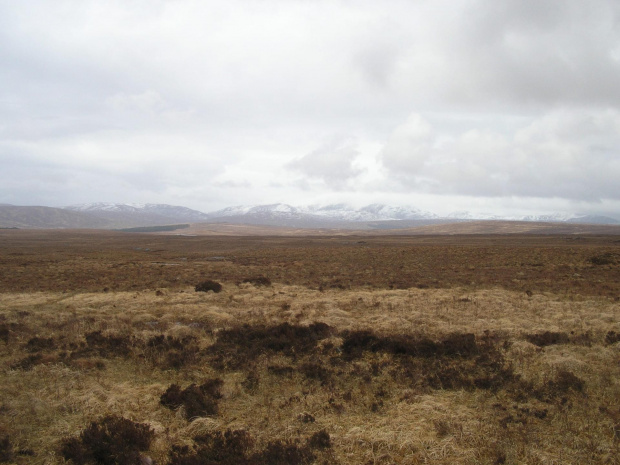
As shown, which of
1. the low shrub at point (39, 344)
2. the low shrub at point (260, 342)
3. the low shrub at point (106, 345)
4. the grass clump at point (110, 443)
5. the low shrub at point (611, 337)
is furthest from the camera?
the low shrub at point (611, 337)

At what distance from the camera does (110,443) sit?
22.8 feet

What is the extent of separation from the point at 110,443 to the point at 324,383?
5.40 m

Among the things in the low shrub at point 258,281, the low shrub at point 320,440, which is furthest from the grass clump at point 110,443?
the low shrub at point 258,281

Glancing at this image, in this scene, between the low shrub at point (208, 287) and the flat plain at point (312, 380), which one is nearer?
the flat plain at point (312, 380)

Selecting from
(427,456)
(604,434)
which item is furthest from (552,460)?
(427,456)

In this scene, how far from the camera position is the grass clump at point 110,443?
655 centimetres

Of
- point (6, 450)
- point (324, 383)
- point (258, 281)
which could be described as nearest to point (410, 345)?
point (324, 383)

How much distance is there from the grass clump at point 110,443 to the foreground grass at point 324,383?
0.22 m

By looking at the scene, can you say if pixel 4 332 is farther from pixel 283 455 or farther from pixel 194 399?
pixel 283 455

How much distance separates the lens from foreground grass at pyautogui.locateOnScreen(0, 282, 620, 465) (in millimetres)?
6977

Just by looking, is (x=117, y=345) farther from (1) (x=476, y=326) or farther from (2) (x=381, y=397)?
(1) (x=476, y=326)

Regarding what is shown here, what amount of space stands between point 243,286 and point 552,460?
75.0ft

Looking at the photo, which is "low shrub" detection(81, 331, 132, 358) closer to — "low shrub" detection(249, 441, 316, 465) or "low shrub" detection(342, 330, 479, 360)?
"low shrub" detection(249, 441, 316, 465)

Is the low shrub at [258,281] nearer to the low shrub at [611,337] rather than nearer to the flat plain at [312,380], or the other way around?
the flat plain at [312,380]
